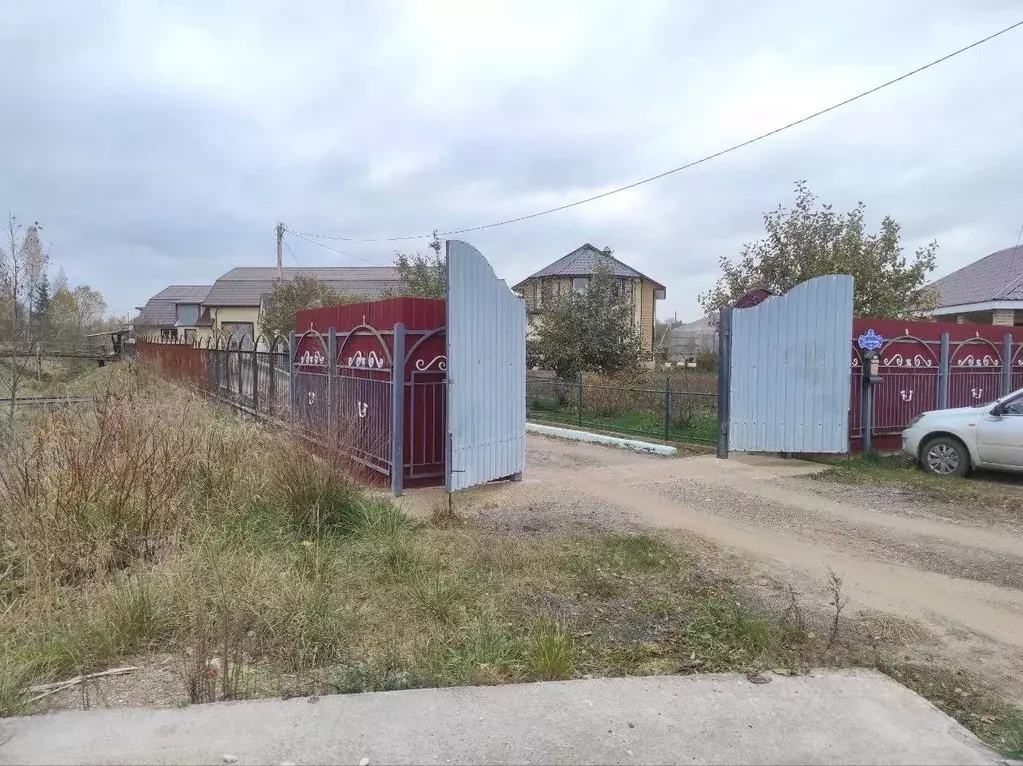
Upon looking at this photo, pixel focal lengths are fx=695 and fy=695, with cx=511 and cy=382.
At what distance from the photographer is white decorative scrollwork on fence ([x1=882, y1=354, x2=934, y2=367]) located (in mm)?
11438

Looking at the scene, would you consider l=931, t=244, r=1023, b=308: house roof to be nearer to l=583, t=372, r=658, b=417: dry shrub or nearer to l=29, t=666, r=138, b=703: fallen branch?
l=583, t=372, r=658, b=417: dry shrub

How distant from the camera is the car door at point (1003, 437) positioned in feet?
29.4

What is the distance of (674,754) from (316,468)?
4022 mm

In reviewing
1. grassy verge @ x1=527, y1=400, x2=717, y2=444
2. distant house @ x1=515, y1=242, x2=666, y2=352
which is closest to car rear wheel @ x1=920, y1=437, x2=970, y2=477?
grassy verge @ x1=527, y1=400, x2=717, y2=444

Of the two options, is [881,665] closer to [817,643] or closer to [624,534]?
[817,643]

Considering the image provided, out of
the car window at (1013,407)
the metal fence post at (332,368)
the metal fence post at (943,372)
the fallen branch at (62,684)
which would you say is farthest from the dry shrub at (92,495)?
the metal fence post at (943,372)

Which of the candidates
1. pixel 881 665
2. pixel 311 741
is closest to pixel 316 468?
pixel 311 741

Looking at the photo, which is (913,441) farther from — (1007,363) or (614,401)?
(614,401)

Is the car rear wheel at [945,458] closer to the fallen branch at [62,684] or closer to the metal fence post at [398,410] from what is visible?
the metal fence post at [398,410]

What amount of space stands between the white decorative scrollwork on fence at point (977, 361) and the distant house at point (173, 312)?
62340mm

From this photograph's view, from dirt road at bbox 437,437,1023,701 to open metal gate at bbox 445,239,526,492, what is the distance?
400 mm

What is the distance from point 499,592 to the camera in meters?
4.72

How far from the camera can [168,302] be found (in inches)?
2977

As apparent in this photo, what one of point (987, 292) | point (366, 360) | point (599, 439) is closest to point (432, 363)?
point (366, 360)
